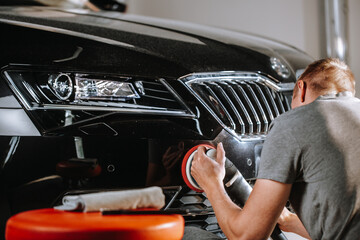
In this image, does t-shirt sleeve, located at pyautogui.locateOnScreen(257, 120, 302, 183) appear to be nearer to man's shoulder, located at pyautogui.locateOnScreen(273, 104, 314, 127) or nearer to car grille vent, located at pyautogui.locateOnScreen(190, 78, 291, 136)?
man's shoulder, located at pyautogui.locateOnScreen(273, 104, 314, 127)

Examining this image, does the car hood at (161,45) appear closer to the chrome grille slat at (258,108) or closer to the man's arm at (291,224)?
the chrome grille slat at (258,108)

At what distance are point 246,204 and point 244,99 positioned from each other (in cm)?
52

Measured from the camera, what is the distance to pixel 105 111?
1549 mm

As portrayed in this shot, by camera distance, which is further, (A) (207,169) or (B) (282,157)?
(A) (207,169)

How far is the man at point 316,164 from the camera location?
132 centimetres

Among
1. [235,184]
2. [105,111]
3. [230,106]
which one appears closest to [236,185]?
[235,184]

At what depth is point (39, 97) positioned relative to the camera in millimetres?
1522

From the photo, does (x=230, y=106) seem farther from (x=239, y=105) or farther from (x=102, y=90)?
(x=102, y=90)

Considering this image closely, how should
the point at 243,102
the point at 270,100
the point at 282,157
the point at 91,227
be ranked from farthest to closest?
the point at 270,100
the point at 243,102
the point at 282,157
the point at 91,227

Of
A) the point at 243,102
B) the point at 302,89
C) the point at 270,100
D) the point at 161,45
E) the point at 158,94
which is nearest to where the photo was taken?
the point at 302,89

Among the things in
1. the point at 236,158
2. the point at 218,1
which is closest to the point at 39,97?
the point at 236,158

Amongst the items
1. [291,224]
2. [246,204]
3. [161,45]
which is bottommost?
[291,224]

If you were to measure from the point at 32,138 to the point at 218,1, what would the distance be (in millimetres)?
3888

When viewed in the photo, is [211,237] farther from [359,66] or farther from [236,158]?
[359,66]
